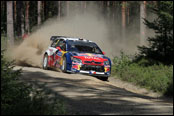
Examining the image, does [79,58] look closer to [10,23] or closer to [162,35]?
[162,35]

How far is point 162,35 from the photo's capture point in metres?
19.8

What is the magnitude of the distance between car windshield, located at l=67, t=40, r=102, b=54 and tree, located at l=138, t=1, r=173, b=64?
340cm

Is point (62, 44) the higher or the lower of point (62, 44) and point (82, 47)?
the higher

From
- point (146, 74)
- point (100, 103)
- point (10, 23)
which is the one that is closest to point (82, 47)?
point (146, 74)

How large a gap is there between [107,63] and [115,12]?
65.5 metres

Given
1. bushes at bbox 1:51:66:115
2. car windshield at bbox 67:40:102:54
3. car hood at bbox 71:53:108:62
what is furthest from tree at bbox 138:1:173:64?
bushes at bbox 1:51:66:115

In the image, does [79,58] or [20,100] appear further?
[79,58]

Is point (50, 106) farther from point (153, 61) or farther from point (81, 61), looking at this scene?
point (153, 61)

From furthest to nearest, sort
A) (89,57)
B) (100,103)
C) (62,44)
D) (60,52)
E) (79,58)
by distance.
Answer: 1. (62,44)
2. (60,52)
3. (89,57)
4. (79,58)
5. (100,103)

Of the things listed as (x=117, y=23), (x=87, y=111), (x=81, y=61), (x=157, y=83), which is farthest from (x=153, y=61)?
(x=117, y=23)

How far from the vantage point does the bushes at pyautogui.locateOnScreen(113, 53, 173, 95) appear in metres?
15.8

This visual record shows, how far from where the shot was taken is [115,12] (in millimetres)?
81500

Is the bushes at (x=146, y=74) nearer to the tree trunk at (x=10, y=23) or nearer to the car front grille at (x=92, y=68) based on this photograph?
the car front grille at (x=92, y=68)

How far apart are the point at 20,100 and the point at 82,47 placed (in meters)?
9.50
